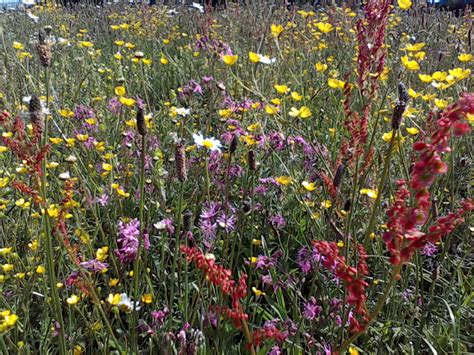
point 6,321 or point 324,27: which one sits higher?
point 324,27

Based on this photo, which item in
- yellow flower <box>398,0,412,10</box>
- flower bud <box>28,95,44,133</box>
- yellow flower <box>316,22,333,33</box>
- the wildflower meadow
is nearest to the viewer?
the wildflower meadow

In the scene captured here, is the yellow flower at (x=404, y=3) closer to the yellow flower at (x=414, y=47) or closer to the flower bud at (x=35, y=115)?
the yellow flower at (x=414, y=47)

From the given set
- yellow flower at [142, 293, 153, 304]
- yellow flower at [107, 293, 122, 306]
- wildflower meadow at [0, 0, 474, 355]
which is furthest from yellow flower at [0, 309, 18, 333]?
yellow flower at [142, 293, 153, 304]

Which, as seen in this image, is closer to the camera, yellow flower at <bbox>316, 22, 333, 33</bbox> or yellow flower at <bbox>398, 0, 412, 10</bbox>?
yellow flower at <bbox>398, 0, 412, 10</bbox>

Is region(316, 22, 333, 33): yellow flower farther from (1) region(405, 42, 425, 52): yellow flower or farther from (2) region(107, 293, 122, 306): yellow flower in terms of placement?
(2) region(107, 293, 122, 306): yellow flower

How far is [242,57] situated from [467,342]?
→ 2514 millimetres

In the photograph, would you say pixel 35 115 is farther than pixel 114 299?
No

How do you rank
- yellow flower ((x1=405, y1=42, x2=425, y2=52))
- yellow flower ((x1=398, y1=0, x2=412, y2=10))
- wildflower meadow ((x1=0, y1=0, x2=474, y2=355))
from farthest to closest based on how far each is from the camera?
yellow flower ((x1=405, y1=42, x2=425, y2=52)) < yellow flower ((x1=398, y1=0, x2=412, y2=10)) < wildflower meadow ((x1=0, y1=0, x2=474, y2=355))

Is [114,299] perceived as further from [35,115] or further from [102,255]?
[35,115]

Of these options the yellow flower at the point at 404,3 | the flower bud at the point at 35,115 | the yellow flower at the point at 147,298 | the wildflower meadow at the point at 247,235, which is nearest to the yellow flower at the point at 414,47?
Result: the wildflower meadow at the point at 247,235

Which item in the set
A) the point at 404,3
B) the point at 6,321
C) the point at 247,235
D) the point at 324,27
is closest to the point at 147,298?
the point at 6,321

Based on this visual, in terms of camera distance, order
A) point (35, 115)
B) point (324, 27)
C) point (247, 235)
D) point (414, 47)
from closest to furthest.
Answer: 1. point (35, 115)
2. point (247, 235)
3. point (414, 47)
4. point (324, 27)

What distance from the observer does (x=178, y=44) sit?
15.1ft

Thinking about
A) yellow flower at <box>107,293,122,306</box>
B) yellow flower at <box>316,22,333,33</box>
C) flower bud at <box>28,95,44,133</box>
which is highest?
yellow flower at <box>316,22,333,33</box>
